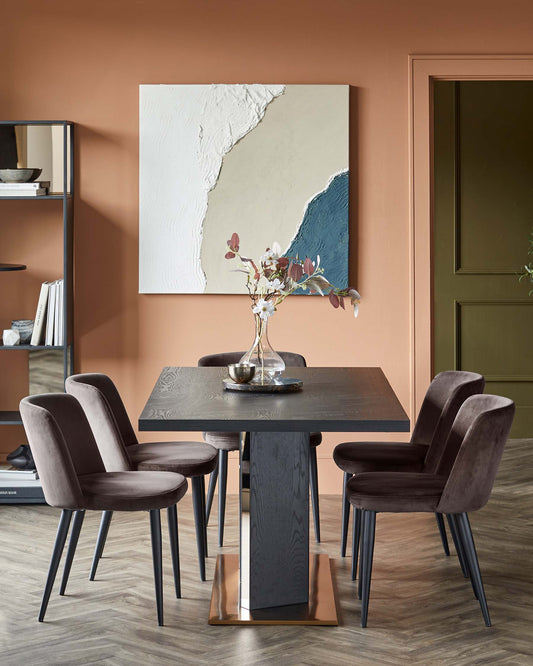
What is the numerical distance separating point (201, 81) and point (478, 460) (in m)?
2.95

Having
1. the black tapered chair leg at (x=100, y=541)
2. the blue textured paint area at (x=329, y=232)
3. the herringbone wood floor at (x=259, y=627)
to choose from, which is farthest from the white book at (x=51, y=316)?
the black tapered chair leg at (x=100, y=541)

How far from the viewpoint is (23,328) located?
4.89 meters

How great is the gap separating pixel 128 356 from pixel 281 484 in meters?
2.17

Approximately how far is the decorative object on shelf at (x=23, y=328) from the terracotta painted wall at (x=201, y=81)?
1.00 feet

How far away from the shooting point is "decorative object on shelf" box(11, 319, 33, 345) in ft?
16.0

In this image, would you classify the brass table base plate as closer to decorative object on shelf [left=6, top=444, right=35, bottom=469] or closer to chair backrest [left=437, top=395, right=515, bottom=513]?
chair backrest [left=437, top=395, right=515, bottom=513]

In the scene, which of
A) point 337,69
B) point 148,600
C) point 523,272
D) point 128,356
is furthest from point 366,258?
point 148,600

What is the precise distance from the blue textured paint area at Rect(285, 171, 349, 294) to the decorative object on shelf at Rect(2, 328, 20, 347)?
1.56 m

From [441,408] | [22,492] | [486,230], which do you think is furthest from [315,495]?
[486,230]

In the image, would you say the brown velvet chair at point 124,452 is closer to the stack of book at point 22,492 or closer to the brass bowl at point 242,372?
the brass bowl at point 242,372

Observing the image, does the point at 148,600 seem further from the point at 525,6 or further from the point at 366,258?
the point at 525,6

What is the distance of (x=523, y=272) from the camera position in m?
6.63

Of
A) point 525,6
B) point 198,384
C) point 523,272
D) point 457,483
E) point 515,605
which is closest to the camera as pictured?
point 457,483

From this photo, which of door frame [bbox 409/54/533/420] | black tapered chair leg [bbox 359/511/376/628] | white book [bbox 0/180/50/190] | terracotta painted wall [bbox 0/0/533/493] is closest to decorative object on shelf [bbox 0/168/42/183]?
white book [bbox 0/180/50/190]
